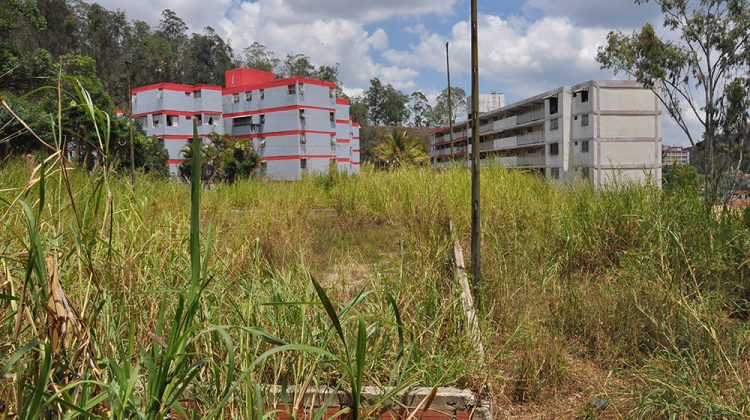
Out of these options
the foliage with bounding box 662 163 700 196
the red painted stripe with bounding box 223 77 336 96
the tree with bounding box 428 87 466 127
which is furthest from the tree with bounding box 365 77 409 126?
the foliage with bounding box 662 163 700 196

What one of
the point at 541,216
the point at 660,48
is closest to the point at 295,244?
the point at 541,216

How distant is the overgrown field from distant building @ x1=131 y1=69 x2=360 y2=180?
1375 inches

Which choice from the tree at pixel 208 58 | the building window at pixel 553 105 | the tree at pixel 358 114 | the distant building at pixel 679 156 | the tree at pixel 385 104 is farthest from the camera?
the tree at pixel 385 104

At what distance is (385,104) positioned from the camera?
85.5 m

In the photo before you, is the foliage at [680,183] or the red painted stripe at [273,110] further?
the red painted stripe at [273,110]

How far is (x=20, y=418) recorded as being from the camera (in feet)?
4.20

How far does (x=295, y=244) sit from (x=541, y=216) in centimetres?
288

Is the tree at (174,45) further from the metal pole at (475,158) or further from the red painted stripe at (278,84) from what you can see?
the metal pole at (475,158)

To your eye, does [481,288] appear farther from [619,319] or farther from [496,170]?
[496,170]

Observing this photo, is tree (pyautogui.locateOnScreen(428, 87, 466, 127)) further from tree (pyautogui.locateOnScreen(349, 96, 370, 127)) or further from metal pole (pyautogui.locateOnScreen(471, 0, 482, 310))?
metal pole (pyautogui.locateOnScreen(471, 0, 482, 310))

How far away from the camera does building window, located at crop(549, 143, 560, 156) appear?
4079 centimetres

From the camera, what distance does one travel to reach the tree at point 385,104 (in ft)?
281

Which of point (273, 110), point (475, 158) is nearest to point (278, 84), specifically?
point (273, 110)

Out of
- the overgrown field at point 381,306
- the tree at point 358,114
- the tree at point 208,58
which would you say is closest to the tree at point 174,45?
the tree at point 208,58
